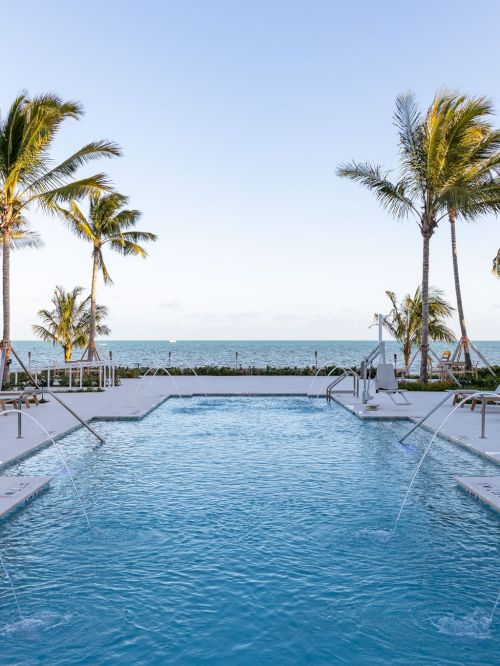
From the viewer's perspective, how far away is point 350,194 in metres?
31.5

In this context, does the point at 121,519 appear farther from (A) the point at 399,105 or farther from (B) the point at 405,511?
(A) the point at 399,105

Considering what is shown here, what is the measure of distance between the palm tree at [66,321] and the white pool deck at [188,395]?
9256 mm

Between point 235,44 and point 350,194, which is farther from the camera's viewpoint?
point 350,194

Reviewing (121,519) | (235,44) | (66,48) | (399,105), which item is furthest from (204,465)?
(235,44)

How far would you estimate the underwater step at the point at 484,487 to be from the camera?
6.24m

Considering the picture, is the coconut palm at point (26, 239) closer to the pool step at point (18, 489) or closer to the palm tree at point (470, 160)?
the palm tree at point (470, 160)

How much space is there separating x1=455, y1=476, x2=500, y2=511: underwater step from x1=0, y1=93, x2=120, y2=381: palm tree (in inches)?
468

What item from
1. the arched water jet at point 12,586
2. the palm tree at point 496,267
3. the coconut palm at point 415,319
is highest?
the palm tree at point 496,267

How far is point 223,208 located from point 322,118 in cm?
1210

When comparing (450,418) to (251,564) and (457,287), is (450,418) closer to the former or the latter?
(251,564)

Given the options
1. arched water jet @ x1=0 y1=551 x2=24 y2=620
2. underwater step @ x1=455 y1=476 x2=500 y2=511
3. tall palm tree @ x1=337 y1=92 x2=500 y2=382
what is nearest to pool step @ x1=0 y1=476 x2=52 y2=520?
arched water jet @ x1=0 y1=551 x2=24 y2=620

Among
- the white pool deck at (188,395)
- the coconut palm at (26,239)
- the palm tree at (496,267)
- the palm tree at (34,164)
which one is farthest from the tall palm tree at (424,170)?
the coconut palm at (26,239)

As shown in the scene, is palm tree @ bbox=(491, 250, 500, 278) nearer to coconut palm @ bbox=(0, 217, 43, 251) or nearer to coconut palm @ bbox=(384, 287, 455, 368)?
coconut palm @ bbox=(384, 287, 455, 368)

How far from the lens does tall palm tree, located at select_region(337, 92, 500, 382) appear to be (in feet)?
59.0
